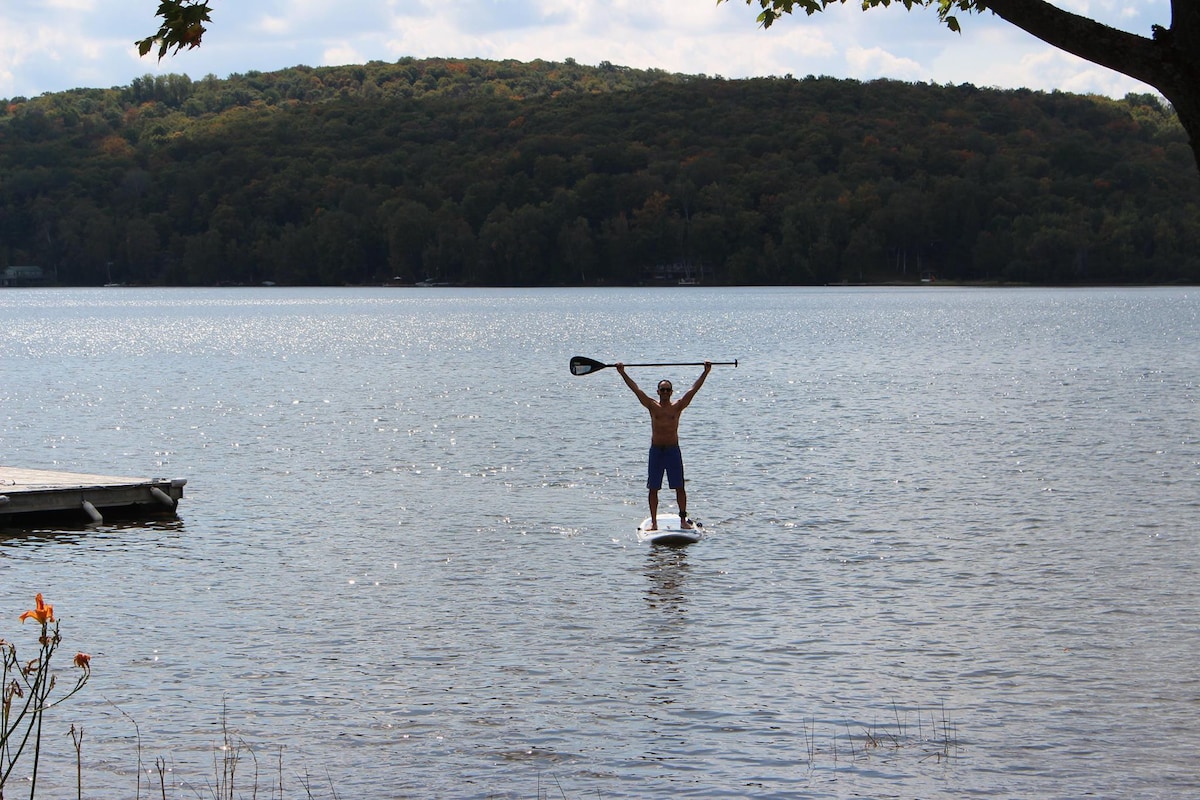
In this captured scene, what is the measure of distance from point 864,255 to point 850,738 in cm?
18543

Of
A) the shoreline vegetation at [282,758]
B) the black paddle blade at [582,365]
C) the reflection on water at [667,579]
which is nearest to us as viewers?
the shoreline vegetation at [282,758]

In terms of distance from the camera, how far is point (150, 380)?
61750 mm

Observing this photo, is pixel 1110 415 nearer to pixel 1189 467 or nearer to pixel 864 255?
pixel 1189 467

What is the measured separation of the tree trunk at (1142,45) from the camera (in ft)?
21.4

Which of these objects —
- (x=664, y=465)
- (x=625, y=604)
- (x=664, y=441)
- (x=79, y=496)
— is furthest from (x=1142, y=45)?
(x=79, y=496)

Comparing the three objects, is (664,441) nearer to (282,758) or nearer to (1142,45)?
(282,758)

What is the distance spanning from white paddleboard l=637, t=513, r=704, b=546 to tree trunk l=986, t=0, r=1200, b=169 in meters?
14.7

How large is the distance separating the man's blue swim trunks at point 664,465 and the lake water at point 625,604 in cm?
104

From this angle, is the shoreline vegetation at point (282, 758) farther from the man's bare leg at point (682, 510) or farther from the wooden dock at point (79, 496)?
the wooden dock at point (79, 496)

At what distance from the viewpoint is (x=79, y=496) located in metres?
22.8

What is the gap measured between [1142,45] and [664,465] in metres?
14.9

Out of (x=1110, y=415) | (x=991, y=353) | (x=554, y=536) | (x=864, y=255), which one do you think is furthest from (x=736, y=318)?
(x=554, y=536)

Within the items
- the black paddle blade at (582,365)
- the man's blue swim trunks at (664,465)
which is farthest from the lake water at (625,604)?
the black paddle blade at (582,365)

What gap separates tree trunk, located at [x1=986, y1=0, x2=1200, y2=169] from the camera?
6520 mm
